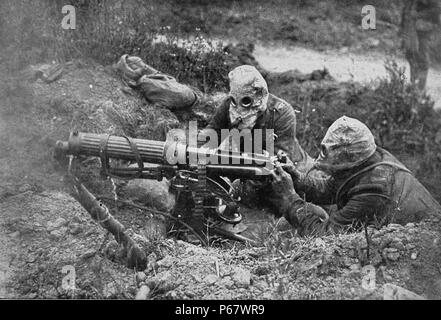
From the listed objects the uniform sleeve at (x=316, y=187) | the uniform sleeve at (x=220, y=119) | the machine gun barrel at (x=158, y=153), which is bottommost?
the uniform sleeve at (x=316, y=187)

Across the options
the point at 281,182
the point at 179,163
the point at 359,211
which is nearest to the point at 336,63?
the point at 281,182

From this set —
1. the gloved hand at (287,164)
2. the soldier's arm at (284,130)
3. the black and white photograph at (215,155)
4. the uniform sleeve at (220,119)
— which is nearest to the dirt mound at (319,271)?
the black and white photograph at (215,155)

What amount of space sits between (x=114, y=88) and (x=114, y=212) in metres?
2.12

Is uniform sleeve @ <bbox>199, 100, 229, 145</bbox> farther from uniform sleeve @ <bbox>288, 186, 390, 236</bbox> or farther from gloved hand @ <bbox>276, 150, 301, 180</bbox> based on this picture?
uniform sleeve @ <bbox>288, 186, 390, 236</bbox>

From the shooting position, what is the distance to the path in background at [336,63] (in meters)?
9.32

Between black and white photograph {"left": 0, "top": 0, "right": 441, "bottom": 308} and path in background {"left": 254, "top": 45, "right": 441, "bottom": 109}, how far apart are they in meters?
0.04

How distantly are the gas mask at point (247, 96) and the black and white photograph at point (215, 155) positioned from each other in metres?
0.01

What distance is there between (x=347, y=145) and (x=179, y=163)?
1.50 meters

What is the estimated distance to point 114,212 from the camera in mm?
5445

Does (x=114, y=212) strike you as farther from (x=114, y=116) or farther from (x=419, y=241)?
(x=419, y=241)

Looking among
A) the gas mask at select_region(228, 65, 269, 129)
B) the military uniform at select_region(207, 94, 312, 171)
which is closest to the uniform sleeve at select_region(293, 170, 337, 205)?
the military uniform at select_region(207, 94, 312, 171)

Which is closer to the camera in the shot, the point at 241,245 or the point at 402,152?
the point at 241,245

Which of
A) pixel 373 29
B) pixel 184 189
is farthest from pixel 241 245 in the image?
pixel 373 29

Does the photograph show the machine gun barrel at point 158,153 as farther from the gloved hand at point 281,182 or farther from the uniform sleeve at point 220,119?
the uniform sleeve at point 220,119
